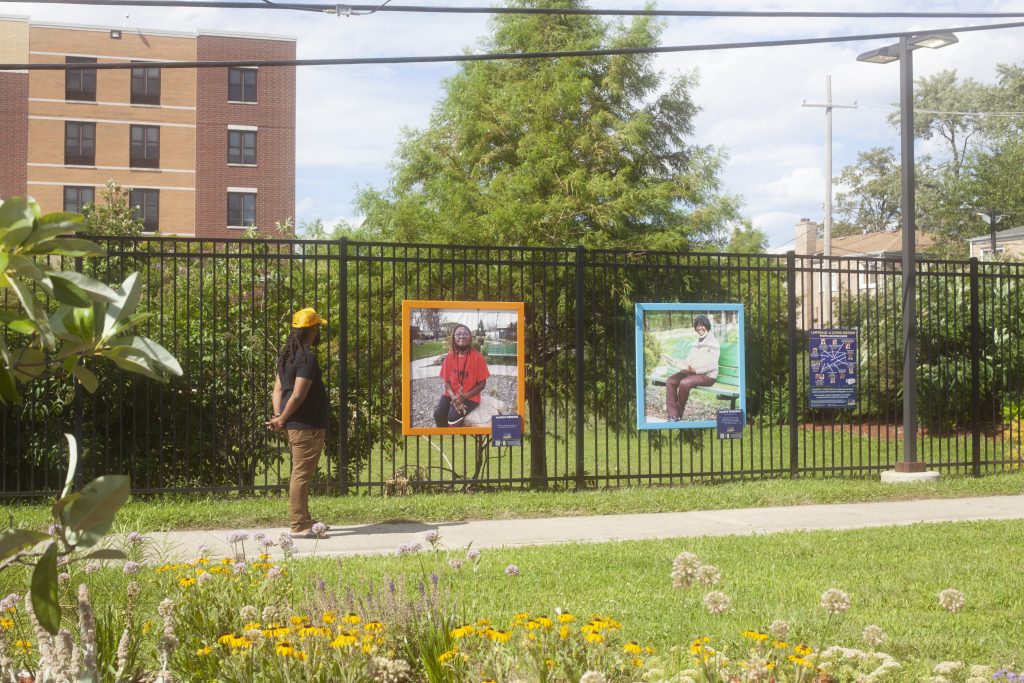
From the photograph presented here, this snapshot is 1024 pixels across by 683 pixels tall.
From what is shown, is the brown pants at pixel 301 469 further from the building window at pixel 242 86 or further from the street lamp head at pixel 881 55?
the building window at pixel 242 86

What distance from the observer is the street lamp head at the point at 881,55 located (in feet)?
43.5

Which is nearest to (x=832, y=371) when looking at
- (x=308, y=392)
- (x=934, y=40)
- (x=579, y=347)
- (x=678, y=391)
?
(x=678, y=391)

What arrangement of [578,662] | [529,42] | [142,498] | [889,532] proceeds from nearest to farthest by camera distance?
[578,662] < [889,532] < [142,498] < [529,42]

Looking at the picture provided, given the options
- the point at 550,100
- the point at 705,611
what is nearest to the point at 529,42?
the point at 550,100

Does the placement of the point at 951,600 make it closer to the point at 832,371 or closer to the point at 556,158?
the point at 832,371

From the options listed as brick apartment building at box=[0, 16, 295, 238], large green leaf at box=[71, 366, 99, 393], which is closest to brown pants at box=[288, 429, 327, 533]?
large green leaf at box=[71, 366, 99, 393]

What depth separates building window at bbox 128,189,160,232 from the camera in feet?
165

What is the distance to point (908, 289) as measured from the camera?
13305mm

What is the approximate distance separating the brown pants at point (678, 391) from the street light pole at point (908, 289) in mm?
2599

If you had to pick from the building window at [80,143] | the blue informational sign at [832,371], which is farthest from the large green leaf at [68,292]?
the building window at [80,143]

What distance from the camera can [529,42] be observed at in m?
20.0

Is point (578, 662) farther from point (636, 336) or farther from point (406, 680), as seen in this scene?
point (636, 336)

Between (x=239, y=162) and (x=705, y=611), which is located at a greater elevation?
(x=239, y=162)

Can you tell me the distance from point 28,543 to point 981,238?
1956 inches
